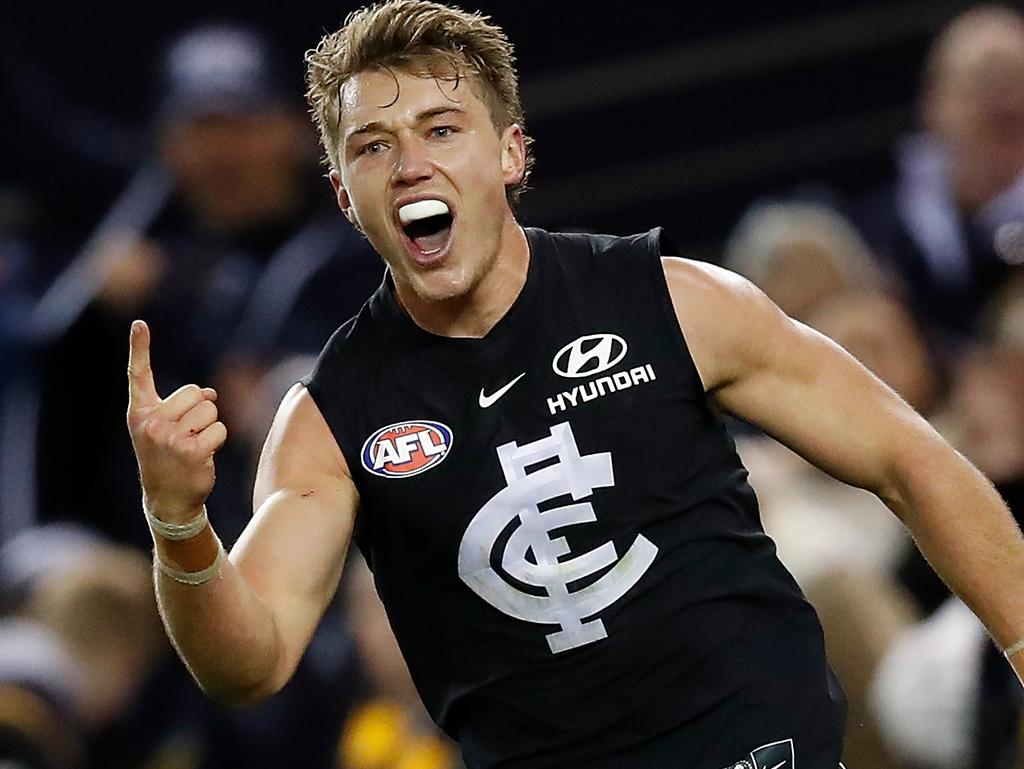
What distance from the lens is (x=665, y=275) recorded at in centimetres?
316

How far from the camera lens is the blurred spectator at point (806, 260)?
5.62 m

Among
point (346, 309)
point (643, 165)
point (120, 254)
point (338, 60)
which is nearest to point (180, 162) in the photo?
point (120, 254)

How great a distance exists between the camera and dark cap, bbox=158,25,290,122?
627cm

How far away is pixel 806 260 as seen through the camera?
567 centimetres

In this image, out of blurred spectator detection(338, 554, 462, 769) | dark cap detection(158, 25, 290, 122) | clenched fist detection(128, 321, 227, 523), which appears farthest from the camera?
dark cap detection(158, 25, 290, 122)

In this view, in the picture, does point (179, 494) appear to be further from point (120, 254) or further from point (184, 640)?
point (120, 254)

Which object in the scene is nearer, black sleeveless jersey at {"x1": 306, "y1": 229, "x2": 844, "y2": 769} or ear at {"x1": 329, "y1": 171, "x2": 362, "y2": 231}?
black sleeveless jersey at {"x1": 306, "y1": 229, "x2": 844, "y2": 769}

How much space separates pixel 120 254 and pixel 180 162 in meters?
0.35

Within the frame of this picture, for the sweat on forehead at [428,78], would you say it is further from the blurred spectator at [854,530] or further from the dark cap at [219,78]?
the dark cap at [219,78]

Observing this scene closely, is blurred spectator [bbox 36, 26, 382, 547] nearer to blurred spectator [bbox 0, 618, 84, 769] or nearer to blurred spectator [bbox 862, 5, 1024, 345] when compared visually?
blurred spectator [bbox 0, 618, 84, 769]

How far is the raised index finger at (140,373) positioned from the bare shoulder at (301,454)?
36cm

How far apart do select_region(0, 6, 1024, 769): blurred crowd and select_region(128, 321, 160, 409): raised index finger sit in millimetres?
1977

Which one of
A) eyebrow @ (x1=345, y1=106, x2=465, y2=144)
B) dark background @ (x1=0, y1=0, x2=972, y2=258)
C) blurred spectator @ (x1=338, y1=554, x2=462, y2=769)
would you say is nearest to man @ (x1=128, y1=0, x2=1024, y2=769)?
eyebrow @ (x1=345, y1=106, x2=465, y2=144)

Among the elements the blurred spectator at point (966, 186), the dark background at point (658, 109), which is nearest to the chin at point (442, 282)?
the blurred spectator at point (966, 186)
